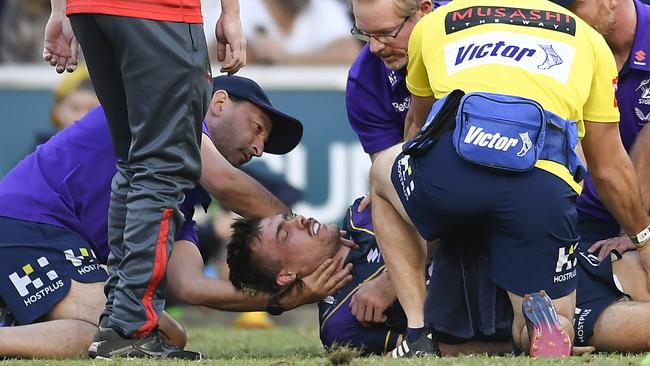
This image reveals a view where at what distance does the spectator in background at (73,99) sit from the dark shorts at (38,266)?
167 inches

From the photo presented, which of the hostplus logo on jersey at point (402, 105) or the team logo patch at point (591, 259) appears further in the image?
the hostplus logo on jersey at point (402, 105)

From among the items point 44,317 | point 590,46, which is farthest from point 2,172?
point 590,46

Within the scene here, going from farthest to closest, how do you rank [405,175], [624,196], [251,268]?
[251,268] → [624,196] → [405,175]

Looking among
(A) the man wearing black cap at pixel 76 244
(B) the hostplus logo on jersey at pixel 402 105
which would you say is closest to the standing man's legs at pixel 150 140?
(A) the man wearing black cap at pixel 76 244

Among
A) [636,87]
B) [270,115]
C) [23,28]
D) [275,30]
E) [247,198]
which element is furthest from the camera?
[275,30]

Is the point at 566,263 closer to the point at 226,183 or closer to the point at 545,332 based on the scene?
the point at 545,332

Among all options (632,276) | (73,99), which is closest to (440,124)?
(632,276)

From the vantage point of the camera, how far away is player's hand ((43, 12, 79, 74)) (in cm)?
520

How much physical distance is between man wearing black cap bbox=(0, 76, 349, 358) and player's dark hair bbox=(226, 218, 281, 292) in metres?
0.06

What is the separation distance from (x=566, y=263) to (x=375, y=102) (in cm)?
194

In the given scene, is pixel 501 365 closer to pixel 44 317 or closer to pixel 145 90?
pixel 145 90

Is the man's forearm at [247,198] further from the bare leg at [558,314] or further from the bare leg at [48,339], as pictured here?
the bare leg at [558,314]

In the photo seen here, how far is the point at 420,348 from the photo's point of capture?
17.0 feet

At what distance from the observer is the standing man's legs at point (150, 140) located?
15.4 feet
